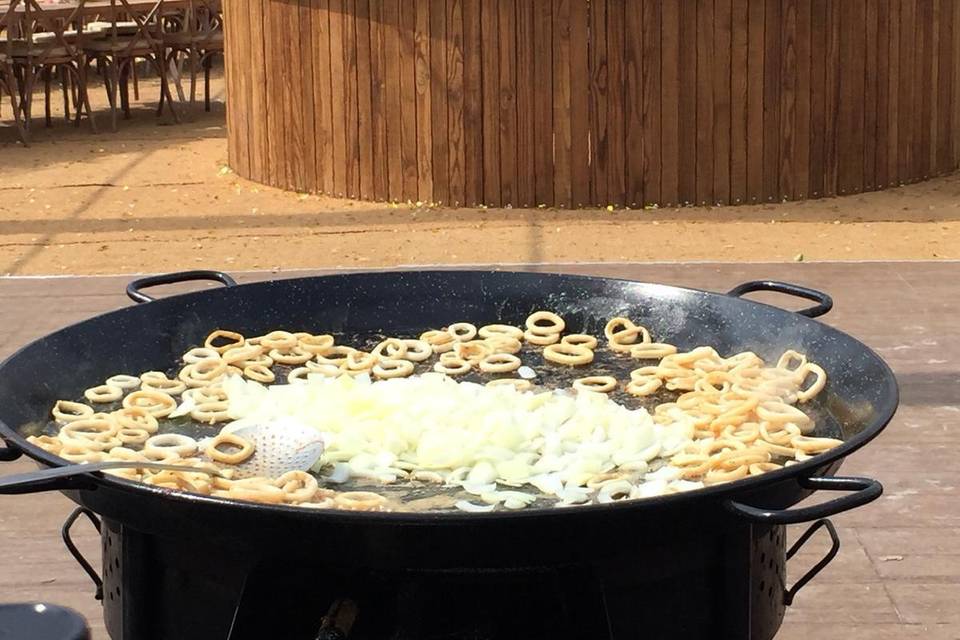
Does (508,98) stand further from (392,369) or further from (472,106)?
(392,369)

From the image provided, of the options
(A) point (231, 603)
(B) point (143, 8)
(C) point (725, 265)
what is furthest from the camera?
(B) point (143, 8)

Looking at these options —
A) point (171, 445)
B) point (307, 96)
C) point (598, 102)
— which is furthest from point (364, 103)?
point (171, 445)

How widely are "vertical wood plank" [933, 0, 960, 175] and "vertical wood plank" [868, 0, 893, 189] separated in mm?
459

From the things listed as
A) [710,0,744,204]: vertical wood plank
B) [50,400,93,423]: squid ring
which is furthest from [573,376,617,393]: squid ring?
[710,0,744,204]: vertical wood plank

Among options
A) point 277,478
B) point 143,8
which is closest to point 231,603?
point 277,478

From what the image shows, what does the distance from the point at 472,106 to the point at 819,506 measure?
6530 mm

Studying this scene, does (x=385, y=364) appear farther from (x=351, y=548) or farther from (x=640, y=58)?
(x=640, y=58)

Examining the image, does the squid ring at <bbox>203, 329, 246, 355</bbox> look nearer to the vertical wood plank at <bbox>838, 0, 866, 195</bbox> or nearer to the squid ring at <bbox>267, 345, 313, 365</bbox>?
the squid ring at <bbox>267, 345, 313, 365</bbox>

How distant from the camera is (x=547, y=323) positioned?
2938 millimetres

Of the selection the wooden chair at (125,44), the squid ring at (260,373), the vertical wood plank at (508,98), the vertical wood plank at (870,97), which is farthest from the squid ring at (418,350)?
the wooden chair at (125,44)

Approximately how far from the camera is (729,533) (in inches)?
79.2

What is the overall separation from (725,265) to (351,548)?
468cm

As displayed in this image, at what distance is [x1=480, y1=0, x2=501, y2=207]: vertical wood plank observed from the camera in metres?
8.06

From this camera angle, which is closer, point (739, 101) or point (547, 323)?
point (547, 323)
